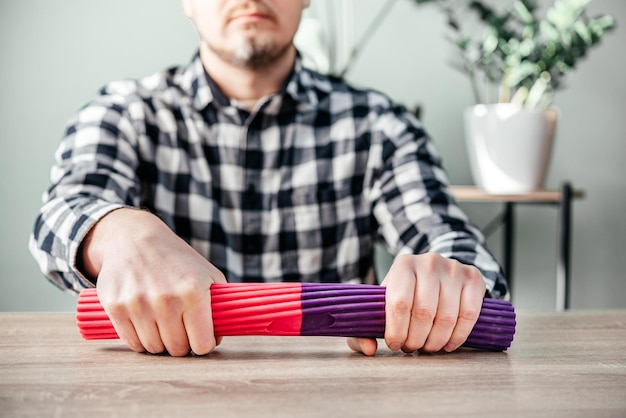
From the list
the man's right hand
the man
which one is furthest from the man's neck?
the man's right hand

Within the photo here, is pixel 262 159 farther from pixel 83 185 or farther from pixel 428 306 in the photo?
pixel 428 306

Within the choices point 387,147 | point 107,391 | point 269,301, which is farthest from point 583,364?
point 387,147

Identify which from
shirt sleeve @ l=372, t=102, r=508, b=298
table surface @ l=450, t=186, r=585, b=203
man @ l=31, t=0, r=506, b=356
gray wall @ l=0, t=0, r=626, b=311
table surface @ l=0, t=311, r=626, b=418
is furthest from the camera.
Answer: gray wall @ l=0, t=0, r=626, b=311

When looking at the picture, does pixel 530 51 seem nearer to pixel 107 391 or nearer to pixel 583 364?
pixel 583 364

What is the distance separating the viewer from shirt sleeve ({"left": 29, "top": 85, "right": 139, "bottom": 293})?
32.2 inches

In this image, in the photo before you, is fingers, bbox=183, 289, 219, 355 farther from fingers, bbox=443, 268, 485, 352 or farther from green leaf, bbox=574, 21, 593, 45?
green leaf, bbox=574, 21, 593, 45

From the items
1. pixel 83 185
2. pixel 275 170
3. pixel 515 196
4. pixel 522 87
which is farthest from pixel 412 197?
pixel 522 87

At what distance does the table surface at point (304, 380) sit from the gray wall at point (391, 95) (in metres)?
1.75

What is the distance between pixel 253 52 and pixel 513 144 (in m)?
1.03

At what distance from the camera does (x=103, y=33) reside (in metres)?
2.30

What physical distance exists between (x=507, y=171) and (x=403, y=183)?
2.97 ft

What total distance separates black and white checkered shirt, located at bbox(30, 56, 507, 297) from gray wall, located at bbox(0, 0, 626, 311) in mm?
1034

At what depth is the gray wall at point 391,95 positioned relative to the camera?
7.49 feet

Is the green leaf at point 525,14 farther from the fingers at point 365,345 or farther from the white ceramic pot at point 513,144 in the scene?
the fingers at point 365,345
